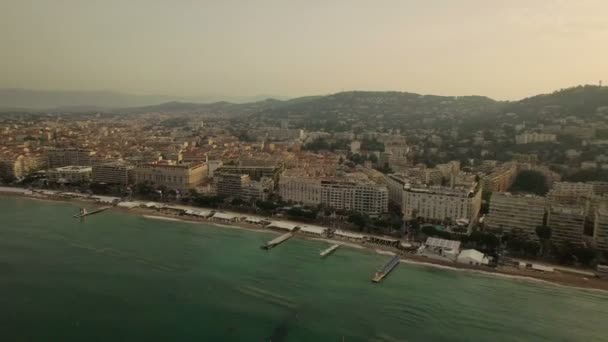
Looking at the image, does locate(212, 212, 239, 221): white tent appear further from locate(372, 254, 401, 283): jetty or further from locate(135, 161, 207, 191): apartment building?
locate(372, 254, 401, 283): jetty

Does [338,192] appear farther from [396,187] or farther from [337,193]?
[396,187]

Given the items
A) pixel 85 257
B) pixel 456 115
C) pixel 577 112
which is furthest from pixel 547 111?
pixel 85 257

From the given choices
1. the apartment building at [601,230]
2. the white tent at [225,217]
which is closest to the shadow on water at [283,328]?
the white tent at [225,217]

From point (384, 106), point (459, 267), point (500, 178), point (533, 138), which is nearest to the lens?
point (459, 267)

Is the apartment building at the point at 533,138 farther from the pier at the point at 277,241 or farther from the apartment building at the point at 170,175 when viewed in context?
the pier at the point at 277,241

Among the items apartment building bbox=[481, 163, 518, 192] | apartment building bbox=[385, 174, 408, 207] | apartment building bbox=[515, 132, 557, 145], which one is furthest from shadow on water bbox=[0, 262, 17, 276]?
apartment building bbox=[515, 132, 557, 145]

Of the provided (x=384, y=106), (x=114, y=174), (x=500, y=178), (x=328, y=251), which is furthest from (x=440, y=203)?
(x=384, y=106)
